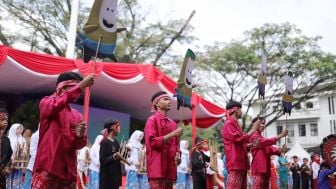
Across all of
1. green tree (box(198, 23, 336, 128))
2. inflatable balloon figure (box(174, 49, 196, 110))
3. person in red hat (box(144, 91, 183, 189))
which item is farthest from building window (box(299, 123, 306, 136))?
person in red hat (box(144, 91, 183, 189))

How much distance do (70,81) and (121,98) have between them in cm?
951

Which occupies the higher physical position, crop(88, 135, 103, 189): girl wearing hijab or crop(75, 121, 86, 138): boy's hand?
crop(75, 121, 86, 138): boy's hand

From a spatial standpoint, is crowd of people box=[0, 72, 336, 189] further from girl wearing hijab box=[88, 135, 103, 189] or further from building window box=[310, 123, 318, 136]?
building window box=[310, 123, 318, 136]

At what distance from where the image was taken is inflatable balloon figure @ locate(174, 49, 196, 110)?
4.54m

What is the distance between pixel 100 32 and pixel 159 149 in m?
1.28

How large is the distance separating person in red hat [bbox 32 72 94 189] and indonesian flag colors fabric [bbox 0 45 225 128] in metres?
5.03

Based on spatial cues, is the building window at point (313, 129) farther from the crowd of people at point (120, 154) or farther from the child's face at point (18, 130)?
the child's face at point (18, 130)

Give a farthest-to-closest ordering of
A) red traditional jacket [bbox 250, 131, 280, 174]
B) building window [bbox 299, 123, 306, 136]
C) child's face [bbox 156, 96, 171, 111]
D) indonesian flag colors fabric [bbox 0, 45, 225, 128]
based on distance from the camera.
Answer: building window [bbox 299, 123, 306, 136] < indonesian flag colors fabric [bbox 0, 45, 225, 128] < red traditional jacket [bbox 250, 131, 280, 174] < child's face [bbox 156, 96, 171, 111]

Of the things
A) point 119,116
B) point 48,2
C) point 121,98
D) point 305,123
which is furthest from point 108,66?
point 305,123

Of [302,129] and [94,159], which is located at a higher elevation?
[302,129]

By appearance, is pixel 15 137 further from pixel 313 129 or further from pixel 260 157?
pixel 313 129

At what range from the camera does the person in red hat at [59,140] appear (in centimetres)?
266

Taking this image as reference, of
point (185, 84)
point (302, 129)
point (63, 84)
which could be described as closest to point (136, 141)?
point (185, 84)

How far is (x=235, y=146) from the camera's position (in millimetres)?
4641
